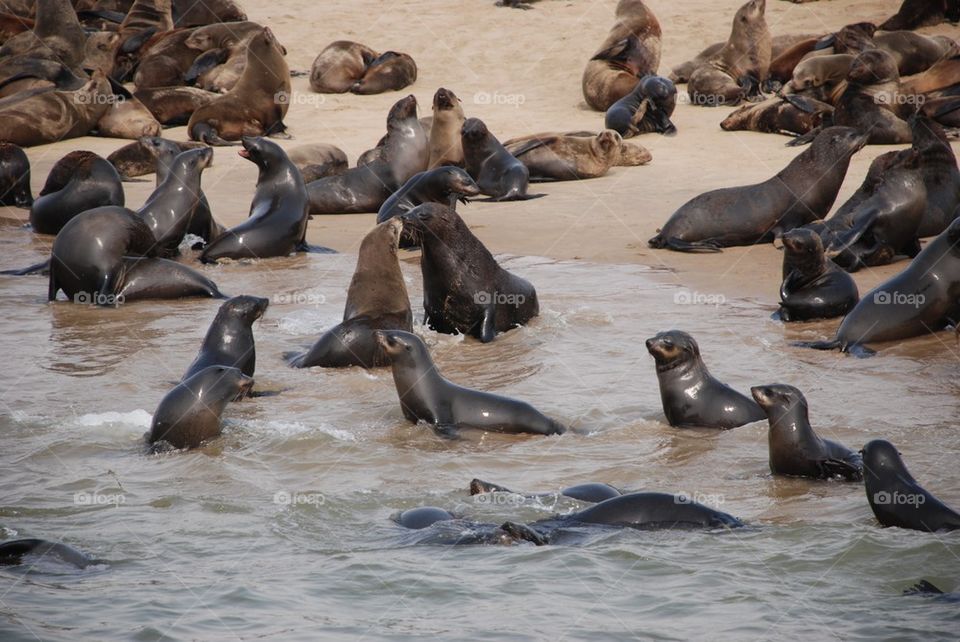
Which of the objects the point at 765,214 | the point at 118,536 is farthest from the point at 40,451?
the point at 765,214

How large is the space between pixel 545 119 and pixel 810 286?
872 cm

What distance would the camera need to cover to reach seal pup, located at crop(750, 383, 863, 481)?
5605 millimetres

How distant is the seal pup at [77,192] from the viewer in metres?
11.8

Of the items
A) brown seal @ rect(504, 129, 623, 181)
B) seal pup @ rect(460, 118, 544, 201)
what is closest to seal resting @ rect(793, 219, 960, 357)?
seal pup @ rect(460, 118, 544, 201)

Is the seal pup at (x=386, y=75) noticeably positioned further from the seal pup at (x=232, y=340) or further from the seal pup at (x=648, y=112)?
the seal pup at (x=232, y=340)

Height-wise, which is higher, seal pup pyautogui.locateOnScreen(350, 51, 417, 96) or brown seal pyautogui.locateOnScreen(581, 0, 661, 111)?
brown seal pyautogui.locateOnScreen(581, 0, 661, 111)

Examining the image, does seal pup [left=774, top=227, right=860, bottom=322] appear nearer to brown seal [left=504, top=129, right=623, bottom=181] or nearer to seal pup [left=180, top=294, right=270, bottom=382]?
seal pup [left=180, top=294, right=270, bottom=382]

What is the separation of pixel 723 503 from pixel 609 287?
14.8 ft

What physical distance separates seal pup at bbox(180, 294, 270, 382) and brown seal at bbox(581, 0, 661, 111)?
34.5 feet

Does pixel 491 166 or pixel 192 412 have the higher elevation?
pixel 491 166

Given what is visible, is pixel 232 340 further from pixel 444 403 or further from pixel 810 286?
pixel 810 286

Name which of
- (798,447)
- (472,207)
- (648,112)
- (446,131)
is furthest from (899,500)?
(648,112)

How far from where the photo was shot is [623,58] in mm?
17891

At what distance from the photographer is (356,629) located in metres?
4.30
